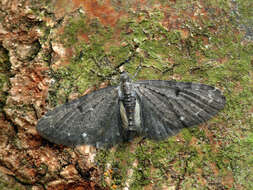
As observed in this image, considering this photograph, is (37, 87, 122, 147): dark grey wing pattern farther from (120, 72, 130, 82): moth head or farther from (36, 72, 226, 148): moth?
(120, 72, 130, 82): moth head

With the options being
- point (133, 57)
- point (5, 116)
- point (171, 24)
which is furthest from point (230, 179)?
point (5, 116)

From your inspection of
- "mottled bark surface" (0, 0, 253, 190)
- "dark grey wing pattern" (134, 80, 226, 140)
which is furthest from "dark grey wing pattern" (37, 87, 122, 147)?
"dark grey wing pattern" (134, 80, 226, 140)

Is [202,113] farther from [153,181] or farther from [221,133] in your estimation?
[153,181]

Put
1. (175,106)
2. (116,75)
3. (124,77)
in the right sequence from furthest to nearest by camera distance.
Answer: (116,75) → (124,77) → (175,106)

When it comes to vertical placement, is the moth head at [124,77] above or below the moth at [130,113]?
above

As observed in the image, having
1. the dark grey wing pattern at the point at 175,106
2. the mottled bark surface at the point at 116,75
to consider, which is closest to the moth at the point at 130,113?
the dark grey wing pattern at the point at 175,106

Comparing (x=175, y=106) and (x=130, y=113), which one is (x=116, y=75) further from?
(x=175, y=106)

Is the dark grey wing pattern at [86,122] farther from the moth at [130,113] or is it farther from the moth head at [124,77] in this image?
the moth head at [124,77]

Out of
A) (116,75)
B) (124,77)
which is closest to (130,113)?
(124,77)
